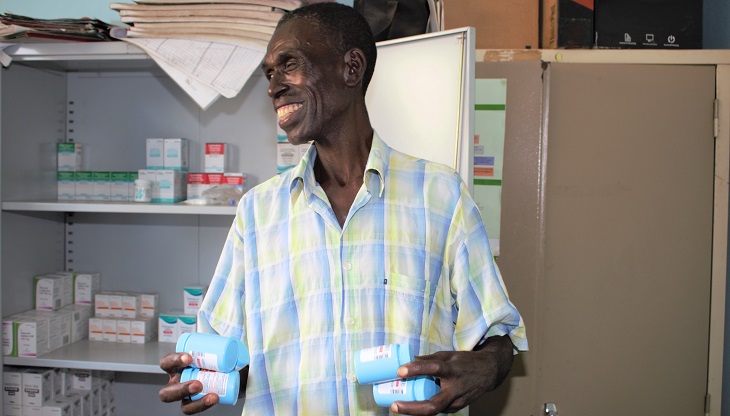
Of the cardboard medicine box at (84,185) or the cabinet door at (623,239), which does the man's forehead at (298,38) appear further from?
the cardboard medicine box at (84,185)

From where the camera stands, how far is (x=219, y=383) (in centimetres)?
119

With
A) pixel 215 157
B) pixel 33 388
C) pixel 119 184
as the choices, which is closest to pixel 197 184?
pixel 215 157

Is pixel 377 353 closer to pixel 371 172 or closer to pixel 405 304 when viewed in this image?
pixel 405 304

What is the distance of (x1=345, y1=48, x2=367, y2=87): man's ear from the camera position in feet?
4.60

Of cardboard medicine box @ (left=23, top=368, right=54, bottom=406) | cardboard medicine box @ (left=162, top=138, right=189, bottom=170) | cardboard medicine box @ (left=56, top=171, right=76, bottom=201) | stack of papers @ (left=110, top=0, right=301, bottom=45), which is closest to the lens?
stack of papers @ (left=110, top=0, right=301, bottom=45)

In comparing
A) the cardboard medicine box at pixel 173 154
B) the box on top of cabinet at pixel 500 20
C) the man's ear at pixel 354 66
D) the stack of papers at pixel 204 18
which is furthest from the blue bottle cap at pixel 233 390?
the box on top of cabinet at pixel 500 20

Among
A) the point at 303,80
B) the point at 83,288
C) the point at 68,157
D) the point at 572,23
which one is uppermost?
the point at 572,23

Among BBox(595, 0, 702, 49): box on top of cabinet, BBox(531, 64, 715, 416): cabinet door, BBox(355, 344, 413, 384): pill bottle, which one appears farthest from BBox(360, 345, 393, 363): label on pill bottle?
BBox(595, 0, 702, 49): box on top of cabinet

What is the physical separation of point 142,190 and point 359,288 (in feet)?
4.33

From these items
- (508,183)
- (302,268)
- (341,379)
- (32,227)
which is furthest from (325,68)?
(32,227)

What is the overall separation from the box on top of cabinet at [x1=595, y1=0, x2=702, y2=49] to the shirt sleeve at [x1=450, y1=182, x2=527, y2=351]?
1.33 metres

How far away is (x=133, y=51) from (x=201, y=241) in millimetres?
847

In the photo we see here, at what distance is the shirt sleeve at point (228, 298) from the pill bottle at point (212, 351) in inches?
5.8

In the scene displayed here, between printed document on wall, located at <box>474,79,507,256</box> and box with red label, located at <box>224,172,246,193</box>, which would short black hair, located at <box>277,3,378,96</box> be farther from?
box with red label, located at <box>224,172,246,193</box>
